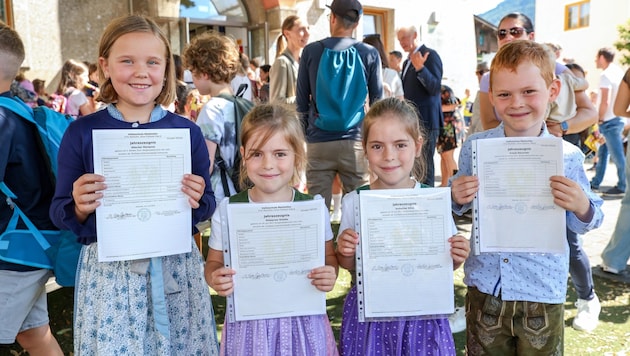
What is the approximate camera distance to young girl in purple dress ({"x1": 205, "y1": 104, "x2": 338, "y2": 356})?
181cm

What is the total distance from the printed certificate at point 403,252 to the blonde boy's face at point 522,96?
0.45 metres

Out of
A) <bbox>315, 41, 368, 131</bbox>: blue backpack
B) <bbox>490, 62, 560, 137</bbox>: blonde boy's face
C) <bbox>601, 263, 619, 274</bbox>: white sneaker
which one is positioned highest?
<bbox>315, 41, 368, 131</bbox>: blue backpack

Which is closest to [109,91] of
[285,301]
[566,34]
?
[285,301]

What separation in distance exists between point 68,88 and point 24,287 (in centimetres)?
427

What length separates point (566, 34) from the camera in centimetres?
2794

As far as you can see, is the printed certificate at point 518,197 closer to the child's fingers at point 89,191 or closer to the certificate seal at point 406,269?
the certificate seal at point 406,269

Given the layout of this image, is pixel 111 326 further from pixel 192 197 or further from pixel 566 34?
pixel 566 34

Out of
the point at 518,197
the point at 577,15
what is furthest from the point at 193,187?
the point at 577,15

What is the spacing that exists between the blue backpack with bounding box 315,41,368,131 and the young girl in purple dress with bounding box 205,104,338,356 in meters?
1.62

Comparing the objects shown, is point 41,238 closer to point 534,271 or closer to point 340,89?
point 534,271

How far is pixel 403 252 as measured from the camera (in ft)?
5.77

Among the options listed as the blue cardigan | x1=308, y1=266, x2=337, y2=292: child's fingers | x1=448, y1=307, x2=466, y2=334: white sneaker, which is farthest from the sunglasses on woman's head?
the blue cardigan

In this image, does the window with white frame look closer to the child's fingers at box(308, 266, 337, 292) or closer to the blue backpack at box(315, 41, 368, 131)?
the blue backpack at box(315, 41, 368, 131)

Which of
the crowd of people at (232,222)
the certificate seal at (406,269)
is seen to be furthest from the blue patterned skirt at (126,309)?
the certificate seal at (406,269)
